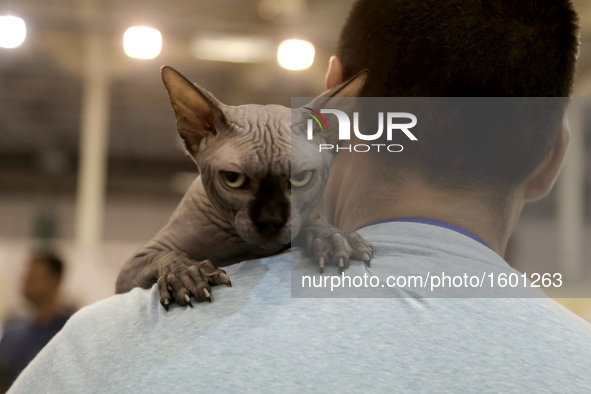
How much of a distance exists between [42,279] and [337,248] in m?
2.77

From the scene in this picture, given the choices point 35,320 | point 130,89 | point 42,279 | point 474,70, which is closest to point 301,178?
point 474,70

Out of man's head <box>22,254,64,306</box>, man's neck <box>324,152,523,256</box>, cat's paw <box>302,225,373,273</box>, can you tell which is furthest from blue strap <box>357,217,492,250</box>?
man's head <box>22,254,64,306</box>

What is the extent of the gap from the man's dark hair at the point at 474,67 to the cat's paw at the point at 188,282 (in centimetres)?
38

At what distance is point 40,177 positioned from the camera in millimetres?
10539

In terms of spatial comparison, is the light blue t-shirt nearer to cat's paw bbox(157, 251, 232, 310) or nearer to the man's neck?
cat's paw bbox(157, 251, 232, 310)

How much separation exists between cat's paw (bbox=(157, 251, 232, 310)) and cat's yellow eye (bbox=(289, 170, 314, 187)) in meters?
0.16

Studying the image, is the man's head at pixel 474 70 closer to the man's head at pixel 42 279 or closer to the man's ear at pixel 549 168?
the man's ear at pixel 549 168

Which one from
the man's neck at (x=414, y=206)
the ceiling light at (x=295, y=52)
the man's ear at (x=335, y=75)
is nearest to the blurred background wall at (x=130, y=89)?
the ceiling light at (x=295, y=52)

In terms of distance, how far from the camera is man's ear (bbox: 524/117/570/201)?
1.01 metres

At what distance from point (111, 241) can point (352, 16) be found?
10284mm

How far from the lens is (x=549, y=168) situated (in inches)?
40.4

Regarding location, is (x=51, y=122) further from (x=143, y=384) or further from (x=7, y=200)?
(x=143, y=384)

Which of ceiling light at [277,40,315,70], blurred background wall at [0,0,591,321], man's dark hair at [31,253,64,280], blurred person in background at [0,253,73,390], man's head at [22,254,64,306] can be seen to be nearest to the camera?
blurred person in background at [0,253,73,390]

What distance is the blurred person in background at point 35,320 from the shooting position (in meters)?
2.30
